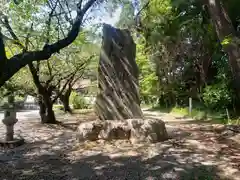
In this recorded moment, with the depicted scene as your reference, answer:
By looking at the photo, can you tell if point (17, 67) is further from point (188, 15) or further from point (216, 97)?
point (188, 15)

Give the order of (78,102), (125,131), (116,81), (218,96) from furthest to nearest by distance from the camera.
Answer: (78,102) < (218,96) < (116,81) < (125,131)

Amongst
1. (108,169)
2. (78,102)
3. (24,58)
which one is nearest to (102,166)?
(108,169)

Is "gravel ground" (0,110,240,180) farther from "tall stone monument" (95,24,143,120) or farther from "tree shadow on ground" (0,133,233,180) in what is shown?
"tall stone monument" (95,24,143,120)

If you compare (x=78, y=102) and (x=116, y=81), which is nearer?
(x=116, y=81)

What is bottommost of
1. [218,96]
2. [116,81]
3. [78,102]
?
[78,102]

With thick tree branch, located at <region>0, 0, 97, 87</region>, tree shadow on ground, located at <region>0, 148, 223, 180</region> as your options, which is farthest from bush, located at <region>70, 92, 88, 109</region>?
thick tree branch, located at <region>0, 0, 97, 87</region>

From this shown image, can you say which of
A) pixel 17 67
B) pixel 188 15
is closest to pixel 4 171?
pixel 17 67

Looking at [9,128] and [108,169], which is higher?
[9,128]

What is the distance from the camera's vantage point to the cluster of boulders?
5535 mm

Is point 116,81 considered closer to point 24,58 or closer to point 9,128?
point 9,128

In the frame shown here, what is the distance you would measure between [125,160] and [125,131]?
1.31 m

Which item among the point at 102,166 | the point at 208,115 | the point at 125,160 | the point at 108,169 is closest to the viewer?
the point at 108,169

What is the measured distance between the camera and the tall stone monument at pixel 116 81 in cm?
629

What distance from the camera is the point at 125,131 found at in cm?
567
